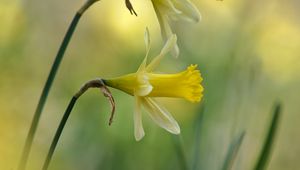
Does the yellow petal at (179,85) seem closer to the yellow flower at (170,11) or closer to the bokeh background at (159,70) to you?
the yellow flower at (170,11)

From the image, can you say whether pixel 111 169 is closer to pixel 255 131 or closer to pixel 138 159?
pixel 138 159

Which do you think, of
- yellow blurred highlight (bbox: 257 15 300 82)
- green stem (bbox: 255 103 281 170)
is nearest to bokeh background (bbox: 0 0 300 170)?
yellow blurred highlight (bbox: 257 15 300 82)

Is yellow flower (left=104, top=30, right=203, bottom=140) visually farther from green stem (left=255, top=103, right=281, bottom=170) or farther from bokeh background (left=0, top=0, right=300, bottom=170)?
bokeh background (left=0, top=0, right=300, bottom=170)

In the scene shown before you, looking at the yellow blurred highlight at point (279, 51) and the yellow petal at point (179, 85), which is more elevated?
the yellow petal at point (179, 85)

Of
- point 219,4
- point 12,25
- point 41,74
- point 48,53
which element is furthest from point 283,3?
point 12,25

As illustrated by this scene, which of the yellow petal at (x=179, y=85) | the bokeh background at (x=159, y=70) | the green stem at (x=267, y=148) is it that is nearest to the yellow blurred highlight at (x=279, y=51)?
the bokeh background at (x=159, y=70)

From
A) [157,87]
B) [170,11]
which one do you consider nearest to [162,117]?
[157,87]

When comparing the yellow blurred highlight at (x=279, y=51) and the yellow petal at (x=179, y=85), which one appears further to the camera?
the yellow blurred highlight at (x=279, y=51)
